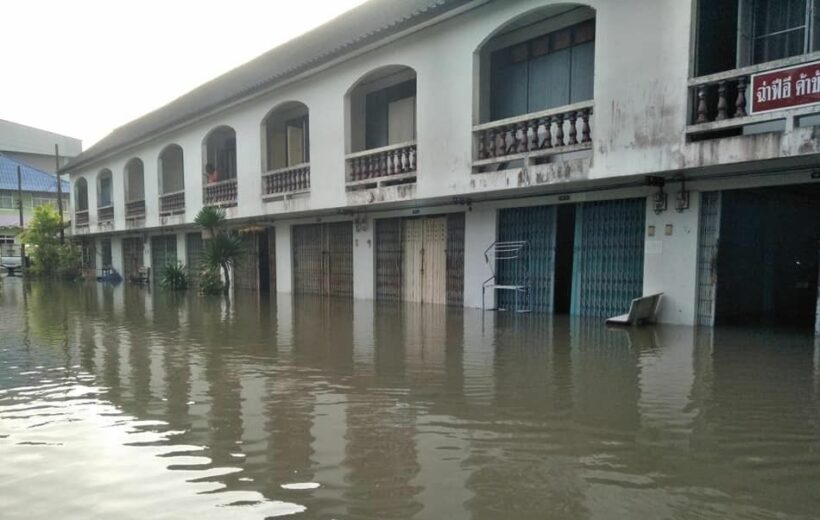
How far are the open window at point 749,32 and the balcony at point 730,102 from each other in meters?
0.35

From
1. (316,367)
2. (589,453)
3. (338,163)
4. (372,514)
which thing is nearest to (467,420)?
(589,453)

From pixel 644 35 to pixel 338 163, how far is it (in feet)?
23.8

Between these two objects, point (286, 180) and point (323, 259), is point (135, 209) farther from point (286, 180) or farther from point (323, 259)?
point (323, 259)

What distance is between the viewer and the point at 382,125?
44.4 ft

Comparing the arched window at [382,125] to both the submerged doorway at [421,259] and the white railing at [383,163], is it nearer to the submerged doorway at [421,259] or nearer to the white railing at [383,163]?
the white railing at [383,163]

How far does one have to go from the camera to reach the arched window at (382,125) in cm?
1162

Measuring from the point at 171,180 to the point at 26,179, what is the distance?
32923 millimetres

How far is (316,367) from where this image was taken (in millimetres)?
5770

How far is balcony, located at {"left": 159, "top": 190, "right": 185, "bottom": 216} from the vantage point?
63.6ft

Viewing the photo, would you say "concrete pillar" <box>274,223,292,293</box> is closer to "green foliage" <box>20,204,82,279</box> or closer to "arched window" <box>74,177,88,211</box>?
"green foliage" <box>20,204,82,279</box>

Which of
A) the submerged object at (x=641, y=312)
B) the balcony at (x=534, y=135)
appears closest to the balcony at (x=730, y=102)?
the balcony at (x=534, y=135)

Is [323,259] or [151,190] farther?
[151,190]

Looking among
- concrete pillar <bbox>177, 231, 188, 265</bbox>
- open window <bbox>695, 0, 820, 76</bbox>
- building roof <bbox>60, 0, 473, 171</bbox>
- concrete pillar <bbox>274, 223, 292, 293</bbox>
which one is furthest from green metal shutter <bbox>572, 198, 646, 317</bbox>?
concrete pillar <bbox>177, 231, 188, 265</bbox>

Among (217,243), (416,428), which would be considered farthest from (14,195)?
(416,428)
